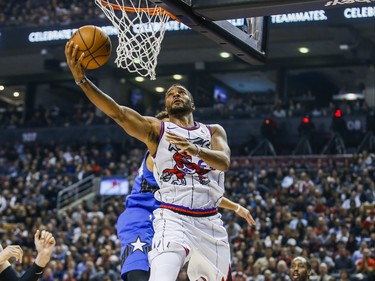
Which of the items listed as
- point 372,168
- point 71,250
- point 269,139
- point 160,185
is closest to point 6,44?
point 269,139

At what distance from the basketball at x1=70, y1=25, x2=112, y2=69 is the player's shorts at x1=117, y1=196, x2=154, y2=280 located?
1.31 meters

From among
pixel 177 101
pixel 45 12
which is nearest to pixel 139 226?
pixel 177 101

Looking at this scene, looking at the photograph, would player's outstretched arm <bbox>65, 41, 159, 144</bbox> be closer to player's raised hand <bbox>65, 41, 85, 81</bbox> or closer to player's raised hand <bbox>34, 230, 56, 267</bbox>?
player's raised hand <bbox>65, 41, 85, 81</bbox>

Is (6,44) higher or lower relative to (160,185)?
higher

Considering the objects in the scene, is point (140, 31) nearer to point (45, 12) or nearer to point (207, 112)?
point (207, 112)

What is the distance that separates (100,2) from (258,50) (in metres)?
1.53

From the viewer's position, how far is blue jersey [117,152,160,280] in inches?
231

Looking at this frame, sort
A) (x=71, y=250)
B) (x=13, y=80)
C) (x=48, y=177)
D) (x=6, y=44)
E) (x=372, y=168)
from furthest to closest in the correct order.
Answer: (x=13, y=80)
(x=6, y=44)
(x=48, y=177)
(x=372, y=168)
(x=71, y=250)

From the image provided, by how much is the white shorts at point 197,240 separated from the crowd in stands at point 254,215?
22.7ft

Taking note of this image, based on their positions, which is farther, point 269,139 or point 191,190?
point 269,139

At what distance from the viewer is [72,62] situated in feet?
17.6

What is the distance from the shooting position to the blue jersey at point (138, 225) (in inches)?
231

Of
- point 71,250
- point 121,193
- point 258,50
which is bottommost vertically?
point 71,250

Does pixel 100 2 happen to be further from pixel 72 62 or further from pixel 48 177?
pixel 48 177
